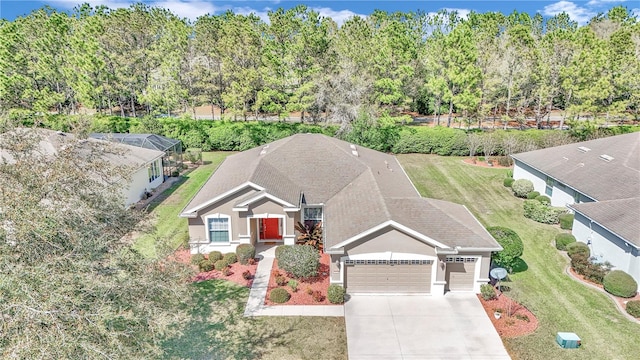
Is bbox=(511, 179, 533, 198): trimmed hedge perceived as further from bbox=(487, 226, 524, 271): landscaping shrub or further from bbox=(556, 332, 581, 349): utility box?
bbox=(556, 332, 581, 349): utility box

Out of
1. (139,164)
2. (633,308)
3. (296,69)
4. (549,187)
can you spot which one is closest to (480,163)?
(549,187)

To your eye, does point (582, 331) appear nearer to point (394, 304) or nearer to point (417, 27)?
point (394, 304)

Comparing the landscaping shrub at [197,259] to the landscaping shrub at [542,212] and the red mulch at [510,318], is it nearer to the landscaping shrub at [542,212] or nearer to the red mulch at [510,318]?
the red mulch at [510,318]

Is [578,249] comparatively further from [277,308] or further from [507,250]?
[277,308]

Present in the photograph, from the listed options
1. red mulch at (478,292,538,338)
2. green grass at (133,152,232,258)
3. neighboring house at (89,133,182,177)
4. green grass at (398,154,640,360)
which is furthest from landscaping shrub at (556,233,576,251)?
neighboring house at (89,133,182,177)

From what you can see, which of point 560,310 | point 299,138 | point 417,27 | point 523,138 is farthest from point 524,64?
point 560,310

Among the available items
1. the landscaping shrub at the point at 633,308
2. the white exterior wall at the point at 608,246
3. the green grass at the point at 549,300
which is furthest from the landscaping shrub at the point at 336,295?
the white exterior wall at the point at 608,246

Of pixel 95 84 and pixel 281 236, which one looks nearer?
pixel 281 236
